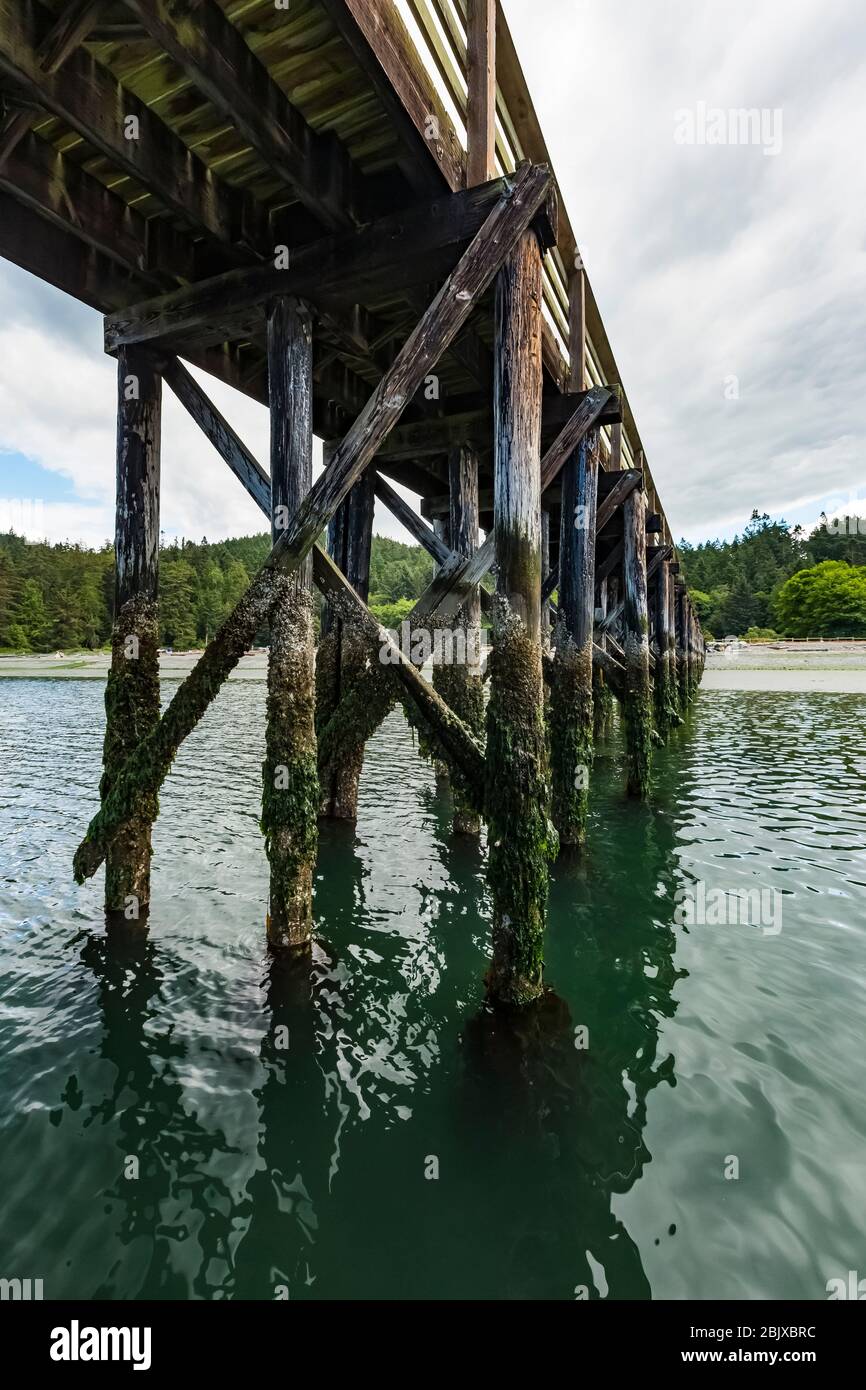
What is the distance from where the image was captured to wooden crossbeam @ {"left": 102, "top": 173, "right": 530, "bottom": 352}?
3957 mm

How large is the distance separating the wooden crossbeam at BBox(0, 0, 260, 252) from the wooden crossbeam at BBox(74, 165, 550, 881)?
1925mm

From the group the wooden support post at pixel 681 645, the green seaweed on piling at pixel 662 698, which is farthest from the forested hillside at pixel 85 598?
the green seaweed on piling at pixel 662 698

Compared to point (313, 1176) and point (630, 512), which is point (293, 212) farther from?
point (630, 512)

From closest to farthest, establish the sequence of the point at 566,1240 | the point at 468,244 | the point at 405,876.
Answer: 1. the point at 566,1240
2. the point at 468,244
3. the point at 405,876

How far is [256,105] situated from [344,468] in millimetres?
1965

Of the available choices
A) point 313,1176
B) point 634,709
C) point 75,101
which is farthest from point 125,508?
point 634,709

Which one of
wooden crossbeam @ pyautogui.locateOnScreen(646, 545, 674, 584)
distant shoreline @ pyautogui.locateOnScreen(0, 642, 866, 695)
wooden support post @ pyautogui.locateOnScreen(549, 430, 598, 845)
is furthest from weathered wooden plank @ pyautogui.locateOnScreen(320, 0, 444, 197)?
distant shoreline @ pyautogui.locateOnScreen(0, 642, 866, 695)

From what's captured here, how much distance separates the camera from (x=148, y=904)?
224 inches

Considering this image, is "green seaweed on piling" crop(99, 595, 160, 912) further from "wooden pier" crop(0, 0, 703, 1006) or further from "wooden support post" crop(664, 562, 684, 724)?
"wooden support post" crop(664, 562, 684, 724)

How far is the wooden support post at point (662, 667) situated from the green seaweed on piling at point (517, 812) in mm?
13572

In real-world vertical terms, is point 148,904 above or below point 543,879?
below

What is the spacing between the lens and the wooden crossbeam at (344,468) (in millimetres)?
3799

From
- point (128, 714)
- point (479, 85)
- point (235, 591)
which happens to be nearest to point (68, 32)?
point (479, 85)
